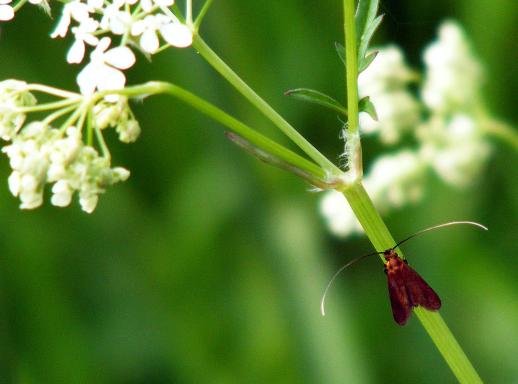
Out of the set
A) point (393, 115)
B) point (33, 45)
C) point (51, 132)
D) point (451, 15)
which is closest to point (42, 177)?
point (51, 132)

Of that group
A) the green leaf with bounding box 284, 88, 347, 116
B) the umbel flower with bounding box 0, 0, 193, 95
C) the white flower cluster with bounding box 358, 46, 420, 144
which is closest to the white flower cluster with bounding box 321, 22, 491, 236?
the white flower cluster with bounding box 358, 46, 420, 144

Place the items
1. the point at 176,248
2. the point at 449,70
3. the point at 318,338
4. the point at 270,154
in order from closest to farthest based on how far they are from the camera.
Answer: the point at 270,154 → the point at 449,70 → the point at 318,338 → the point at 176,248

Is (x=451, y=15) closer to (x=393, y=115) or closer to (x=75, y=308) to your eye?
(x=393, y=115)

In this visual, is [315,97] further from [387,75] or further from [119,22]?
[387,75]

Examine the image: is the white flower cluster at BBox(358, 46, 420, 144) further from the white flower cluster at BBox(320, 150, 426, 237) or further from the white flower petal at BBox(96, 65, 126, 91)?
the white flower petal at BBox(96, 65, 126, 91)

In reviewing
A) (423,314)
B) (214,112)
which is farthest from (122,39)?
Result: (423,314)

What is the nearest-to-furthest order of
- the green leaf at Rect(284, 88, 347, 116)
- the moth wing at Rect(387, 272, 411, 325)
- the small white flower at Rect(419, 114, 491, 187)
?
the green leaf at Rect(284, 88, 347, 116), the moth wing at Rect(387, 272, 411, 325), the small white flower at Rect(419, 114, 491, 187)
